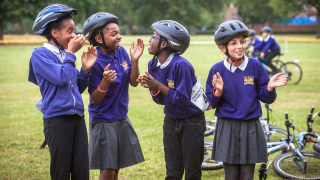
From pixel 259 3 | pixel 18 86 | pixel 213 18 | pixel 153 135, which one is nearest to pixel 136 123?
pixel 153 135

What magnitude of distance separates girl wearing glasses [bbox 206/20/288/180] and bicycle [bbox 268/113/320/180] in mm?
1542

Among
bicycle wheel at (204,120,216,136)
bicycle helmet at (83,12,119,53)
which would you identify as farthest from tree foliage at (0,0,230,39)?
bicycle helmet at (83,12,119,53)

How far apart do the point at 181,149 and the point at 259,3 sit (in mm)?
73133

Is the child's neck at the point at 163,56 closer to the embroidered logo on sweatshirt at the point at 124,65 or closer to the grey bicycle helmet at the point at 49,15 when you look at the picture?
the embroidered logo on sweatshirt at the point at 124,65

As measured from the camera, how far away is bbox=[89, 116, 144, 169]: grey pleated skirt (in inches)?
136

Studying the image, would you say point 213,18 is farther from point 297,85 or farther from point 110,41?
point 110,41

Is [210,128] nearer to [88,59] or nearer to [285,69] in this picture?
[88,59]

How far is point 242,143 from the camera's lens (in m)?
3.53

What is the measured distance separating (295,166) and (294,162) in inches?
2.5

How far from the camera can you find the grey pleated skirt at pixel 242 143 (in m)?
3.51

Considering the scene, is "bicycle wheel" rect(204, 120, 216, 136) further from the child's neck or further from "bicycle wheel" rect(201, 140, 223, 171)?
the child's neck

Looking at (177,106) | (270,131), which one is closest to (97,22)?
(177,106)

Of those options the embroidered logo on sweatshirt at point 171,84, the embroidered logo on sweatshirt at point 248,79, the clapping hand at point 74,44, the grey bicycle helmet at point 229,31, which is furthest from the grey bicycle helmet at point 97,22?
the embroidered logo on sweatshirt at point 248,79

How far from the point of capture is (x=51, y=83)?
10.3 feet
